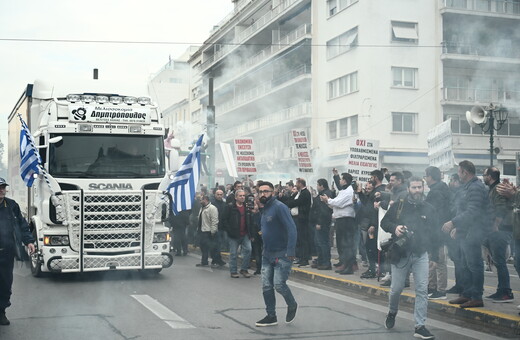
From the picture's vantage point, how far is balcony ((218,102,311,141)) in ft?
125

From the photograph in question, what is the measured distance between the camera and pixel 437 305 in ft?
30.3

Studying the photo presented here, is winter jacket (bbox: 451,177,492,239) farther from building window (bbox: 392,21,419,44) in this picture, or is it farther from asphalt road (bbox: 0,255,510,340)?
building window (bbox: 392,21,419,44)

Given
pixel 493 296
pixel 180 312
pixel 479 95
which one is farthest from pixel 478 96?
pixel 180 312

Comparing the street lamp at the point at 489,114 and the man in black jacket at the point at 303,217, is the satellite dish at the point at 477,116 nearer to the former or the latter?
the street lamp at the point at 489,114

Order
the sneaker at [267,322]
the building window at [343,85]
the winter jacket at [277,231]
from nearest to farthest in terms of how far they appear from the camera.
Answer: the sneaker at [267,322]
the winter jacket at [277,231]
the building window at [343,85]

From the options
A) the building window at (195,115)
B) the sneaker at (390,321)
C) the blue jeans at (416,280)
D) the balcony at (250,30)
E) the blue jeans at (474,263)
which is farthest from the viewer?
the building window at (195,115)

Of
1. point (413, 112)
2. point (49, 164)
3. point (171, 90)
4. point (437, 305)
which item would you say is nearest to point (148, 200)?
point (49, 164)

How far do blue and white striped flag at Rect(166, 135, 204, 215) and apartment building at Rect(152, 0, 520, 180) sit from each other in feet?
40.8

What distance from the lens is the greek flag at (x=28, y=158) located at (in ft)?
39.4

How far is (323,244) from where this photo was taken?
13492 millimetres

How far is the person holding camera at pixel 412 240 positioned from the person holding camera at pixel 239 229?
5.78 m

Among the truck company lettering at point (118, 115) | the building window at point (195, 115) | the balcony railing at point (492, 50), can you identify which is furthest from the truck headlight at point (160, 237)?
the building window at point (195, 115)

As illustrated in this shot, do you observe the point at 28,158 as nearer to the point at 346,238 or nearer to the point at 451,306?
the point at 346,238

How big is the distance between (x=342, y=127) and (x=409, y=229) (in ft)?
92.2
